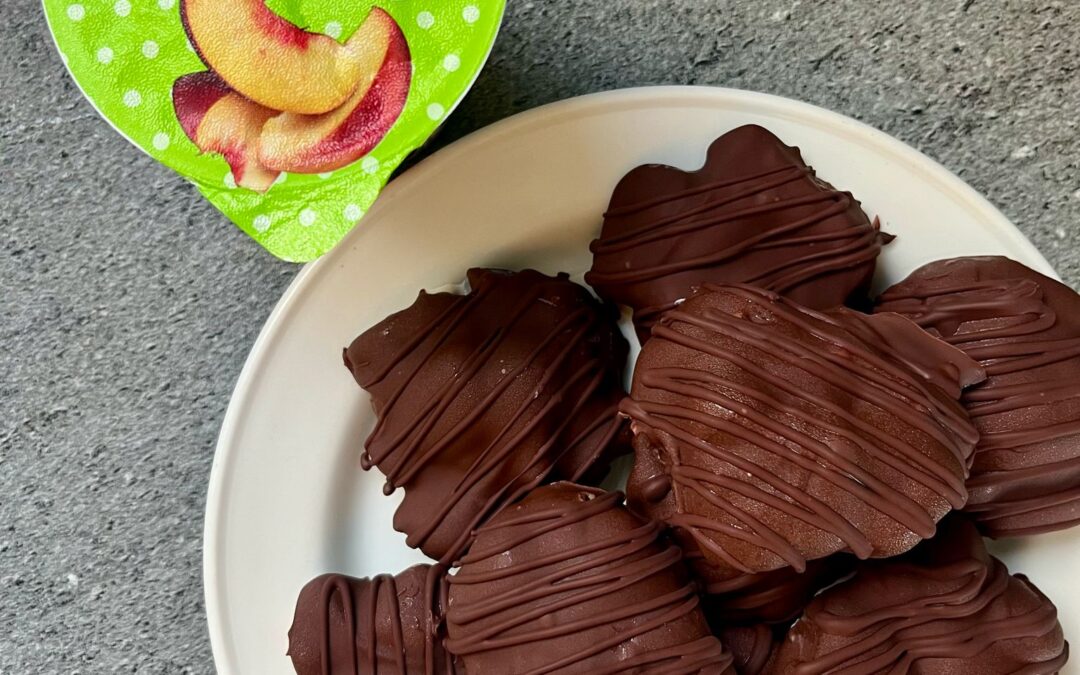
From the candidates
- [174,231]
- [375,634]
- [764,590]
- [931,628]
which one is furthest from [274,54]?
[931,628]

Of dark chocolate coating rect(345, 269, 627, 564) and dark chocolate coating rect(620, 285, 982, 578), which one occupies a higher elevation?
dark chocolate coating rect(620, 285, 982, 578)

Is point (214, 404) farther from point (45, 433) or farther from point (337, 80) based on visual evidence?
point (337, 80)

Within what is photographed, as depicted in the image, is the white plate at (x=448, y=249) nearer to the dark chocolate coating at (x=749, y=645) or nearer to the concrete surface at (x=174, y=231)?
the concrete surface at (x=174, y=231)

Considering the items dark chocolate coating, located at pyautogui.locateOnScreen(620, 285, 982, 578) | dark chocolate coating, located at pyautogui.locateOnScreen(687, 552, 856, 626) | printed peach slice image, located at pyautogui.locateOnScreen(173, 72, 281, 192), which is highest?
printed peach slice image, located at pyautogui.locateOnScreen(173, 72, 281, 192)

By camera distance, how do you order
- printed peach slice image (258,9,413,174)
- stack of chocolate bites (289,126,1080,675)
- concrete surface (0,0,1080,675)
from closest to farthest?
printed peach slice image (258,9,413,174)
stack of chocolate bites (289,126,1080,675)
concrete surface (0,0,1080,675)

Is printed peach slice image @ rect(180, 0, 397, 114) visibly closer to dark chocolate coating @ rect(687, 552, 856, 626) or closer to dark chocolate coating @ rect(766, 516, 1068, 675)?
dark chocolate coating @ rect(687, 552, 856, 626)

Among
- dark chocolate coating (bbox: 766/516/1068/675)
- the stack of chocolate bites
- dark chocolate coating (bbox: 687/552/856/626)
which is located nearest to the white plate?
the stack of chocolate bites

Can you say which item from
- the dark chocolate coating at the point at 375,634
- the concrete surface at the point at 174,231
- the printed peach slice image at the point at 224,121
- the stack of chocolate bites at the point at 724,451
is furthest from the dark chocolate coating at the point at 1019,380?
the printed peach slice image at the point at 224,121
